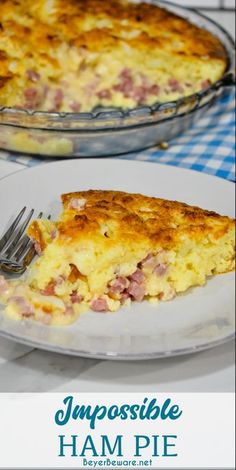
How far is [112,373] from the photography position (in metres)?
1.78

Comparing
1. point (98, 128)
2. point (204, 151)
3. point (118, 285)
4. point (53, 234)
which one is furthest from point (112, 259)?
point (204, 151)

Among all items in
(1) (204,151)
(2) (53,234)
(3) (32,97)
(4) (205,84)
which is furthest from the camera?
(4) (205,84)

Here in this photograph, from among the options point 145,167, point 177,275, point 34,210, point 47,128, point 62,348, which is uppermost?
point 47,128

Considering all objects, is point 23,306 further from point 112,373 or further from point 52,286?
point 112,373

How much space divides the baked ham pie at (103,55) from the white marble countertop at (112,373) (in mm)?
1243

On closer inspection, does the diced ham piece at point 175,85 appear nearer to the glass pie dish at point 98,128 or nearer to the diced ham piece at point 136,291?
the glass pie dish at point 98,128

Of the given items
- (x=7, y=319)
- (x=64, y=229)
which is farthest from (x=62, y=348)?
(x=64, y=229)

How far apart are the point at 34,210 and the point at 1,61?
80 cm

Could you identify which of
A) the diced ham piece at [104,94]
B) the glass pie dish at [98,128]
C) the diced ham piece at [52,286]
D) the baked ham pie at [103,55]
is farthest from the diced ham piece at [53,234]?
the diced ham piece at [104,94]

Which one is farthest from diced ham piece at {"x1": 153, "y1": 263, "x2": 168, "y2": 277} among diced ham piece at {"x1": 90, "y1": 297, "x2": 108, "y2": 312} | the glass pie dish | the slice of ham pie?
the glass pie dish

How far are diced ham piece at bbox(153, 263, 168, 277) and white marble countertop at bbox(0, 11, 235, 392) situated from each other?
→ 0.64 feet

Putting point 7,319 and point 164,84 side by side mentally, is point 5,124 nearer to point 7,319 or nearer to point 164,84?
point 164,84

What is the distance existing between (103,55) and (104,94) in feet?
0.46

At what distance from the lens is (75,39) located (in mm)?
2904
